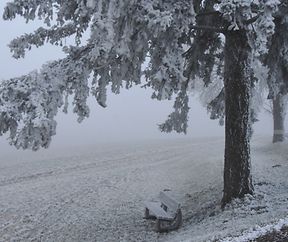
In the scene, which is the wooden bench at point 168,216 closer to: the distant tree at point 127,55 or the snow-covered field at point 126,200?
the snow-covered field at point 126,200

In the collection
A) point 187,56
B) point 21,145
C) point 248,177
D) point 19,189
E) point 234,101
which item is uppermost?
point 187,56

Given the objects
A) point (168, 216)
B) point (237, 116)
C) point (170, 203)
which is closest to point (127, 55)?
point (237, 116)

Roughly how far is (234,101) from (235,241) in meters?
4.39

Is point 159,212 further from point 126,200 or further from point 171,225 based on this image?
point 126,200

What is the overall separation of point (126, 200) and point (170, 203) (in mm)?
3832

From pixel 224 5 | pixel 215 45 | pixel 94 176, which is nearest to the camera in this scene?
pixel 224 5

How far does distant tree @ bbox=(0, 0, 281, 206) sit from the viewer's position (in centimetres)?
843

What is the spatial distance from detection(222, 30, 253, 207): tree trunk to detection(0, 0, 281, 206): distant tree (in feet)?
0.07

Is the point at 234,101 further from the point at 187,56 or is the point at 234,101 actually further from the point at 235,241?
the point at 235,241

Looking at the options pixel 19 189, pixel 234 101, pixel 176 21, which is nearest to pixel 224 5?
pixel 176 21

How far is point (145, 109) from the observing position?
338 ft

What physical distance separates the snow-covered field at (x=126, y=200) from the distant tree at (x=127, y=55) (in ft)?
4.14

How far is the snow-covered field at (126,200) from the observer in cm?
955

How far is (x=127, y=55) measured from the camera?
873 cm
